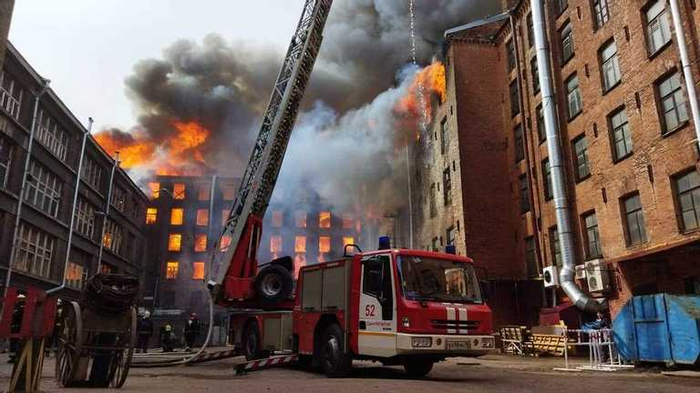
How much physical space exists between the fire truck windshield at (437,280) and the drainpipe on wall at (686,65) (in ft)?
28.2

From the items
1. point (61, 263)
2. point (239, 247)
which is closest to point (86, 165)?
point (61, 263)

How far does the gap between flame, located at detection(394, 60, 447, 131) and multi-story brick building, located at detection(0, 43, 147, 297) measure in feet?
65.6

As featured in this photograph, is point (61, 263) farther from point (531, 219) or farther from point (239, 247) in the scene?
point (531, 219)

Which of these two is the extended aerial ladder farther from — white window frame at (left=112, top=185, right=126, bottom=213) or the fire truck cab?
white window frame at (left=112, top=185, right=126, bottom=213)

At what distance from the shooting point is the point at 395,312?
905 centimetres

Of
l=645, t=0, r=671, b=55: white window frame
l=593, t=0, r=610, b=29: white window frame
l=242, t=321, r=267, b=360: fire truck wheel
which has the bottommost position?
l=242, t=321, r=267, b=360: fire truck wheel

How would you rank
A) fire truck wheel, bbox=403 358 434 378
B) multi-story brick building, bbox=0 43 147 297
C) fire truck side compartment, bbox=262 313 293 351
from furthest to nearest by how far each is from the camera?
multi-story brick building, bbox=0 43 147 297 → fire truck side compartment, bbox=262 313 293 351 → fire truck wheel, bbox=403 358 434 378

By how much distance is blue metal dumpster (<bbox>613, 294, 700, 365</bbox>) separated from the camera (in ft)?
37.7

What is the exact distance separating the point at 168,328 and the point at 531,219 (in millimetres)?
17667

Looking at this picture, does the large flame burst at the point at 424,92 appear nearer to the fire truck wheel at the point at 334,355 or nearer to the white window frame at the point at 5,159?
the white window frame at the point at 5,159

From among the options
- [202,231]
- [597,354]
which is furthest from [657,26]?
[202,231]

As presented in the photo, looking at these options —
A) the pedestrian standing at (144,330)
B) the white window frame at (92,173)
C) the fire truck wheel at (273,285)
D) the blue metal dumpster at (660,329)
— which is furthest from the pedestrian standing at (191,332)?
the blue metal dumpster at (660,329)

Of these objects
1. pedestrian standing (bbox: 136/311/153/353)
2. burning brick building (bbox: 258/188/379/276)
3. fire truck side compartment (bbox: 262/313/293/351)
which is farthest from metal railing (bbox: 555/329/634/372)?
burning brick building (bbox: 258/188/379/276)

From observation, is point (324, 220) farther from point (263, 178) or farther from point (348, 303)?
point (348, 303)
